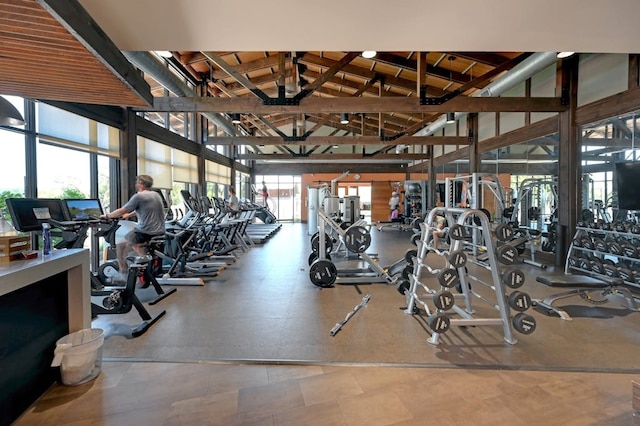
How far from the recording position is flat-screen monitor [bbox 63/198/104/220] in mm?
3498

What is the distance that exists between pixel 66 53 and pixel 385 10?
2673mm

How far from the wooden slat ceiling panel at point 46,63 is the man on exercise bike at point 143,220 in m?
1.13

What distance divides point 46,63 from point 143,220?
2.17 m

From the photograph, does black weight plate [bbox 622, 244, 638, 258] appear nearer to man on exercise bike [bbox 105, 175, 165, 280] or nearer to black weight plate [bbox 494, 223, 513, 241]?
black weight plate [bbox 494, 223, 513, 241]

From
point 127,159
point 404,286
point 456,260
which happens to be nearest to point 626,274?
point 404,286

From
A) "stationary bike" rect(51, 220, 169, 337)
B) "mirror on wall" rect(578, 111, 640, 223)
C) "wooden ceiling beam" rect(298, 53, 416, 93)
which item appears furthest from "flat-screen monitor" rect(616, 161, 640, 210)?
"stationary bike" rect(51, 220, 169, 337)

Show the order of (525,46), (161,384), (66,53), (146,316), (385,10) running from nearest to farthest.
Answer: (161,384), (66,53), (385,10), (146,316), (525,46)

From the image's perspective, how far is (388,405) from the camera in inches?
80.5

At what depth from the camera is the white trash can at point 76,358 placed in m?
2.21

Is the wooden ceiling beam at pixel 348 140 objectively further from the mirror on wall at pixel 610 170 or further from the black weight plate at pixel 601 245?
the black weight plate at pixel 601 245

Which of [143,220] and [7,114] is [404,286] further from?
[7,114]

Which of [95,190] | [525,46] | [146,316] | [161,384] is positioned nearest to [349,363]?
[161,384]

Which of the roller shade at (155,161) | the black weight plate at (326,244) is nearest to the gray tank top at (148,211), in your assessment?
the black weight plate at (326,244)

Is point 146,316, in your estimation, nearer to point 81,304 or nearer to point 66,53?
point 81,304
